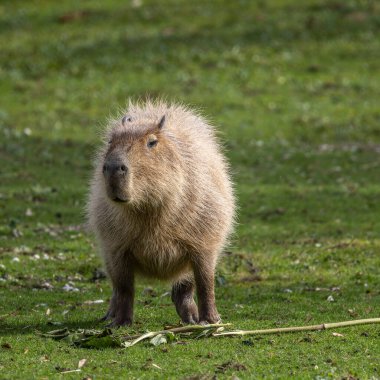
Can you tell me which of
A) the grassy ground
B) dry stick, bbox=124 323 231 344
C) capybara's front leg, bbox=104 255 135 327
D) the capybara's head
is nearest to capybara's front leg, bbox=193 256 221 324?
the grassy ground

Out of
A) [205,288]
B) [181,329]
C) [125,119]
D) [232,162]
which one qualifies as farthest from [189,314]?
[232,162]

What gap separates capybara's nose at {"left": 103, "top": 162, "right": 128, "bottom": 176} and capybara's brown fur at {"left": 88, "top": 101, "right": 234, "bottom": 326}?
4cm

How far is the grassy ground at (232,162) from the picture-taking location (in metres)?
6.86

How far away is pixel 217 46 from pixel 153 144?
19.6 m

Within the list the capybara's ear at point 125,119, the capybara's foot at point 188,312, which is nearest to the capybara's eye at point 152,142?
the capybara's ear at point 125,119

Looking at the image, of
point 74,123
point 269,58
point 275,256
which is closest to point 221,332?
point 275,256

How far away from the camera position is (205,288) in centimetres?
774

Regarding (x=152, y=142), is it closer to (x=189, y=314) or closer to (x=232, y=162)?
(x=189, y=314)

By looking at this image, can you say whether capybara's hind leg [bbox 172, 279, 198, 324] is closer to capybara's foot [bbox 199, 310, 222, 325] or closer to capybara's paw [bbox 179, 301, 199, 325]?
capybara's paw [bbox 179, 301, 199, 325]

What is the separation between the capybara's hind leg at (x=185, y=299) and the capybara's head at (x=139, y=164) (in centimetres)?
126

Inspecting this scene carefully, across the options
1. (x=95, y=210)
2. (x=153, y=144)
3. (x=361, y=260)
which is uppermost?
(x=153, y=144)

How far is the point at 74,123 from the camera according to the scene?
67.4ft

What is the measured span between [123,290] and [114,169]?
52.5 inches

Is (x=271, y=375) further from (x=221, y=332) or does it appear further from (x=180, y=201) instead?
(x=180, y=201)
